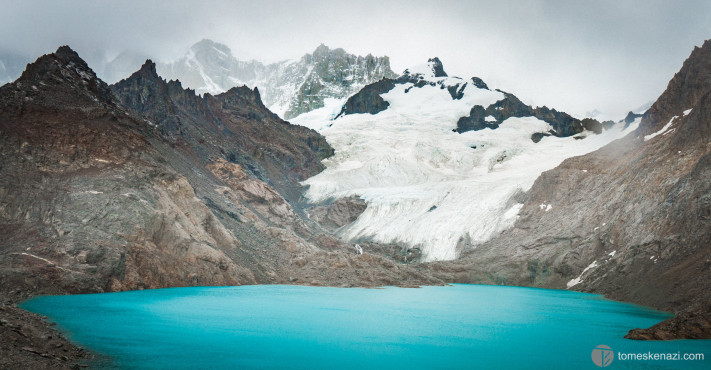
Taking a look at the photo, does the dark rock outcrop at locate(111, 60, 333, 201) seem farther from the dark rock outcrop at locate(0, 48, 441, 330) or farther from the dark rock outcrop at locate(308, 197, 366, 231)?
the dark rock outcrop at locate(0, 48, 441, 330)

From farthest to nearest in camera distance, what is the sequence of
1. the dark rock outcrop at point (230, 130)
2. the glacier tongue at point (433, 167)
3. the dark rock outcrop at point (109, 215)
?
the glacier tongue at point (433, 167)
the dark rock outcrop at point (230, 130)
the dark rock outcrop at point (109, 215)

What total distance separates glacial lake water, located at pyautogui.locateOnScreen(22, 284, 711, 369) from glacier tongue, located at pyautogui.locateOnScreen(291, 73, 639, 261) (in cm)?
4451

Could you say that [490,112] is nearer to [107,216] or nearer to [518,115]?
[518,115]

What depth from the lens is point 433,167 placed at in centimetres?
Answer: 13800

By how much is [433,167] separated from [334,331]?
390 feet

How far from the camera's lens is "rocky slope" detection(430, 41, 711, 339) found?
1270 inches

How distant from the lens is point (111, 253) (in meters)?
31.8

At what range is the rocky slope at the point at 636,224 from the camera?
1270 inches

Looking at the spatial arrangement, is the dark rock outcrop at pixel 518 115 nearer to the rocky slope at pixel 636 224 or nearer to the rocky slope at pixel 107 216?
the rocky slope at pixel 636 224

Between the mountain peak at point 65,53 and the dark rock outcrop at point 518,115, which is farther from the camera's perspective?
the dark rock outcrop at point 518,115

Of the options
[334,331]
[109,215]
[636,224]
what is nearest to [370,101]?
[636,224]

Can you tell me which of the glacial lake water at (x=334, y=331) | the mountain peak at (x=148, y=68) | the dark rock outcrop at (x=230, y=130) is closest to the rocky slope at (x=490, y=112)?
the dark rock outcrop at (x=230, y=130)

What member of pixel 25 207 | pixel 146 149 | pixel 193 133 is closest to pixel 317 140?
pixel 193 133

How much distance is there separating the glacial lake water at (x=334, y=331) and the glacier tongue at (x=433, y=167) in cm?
4451
